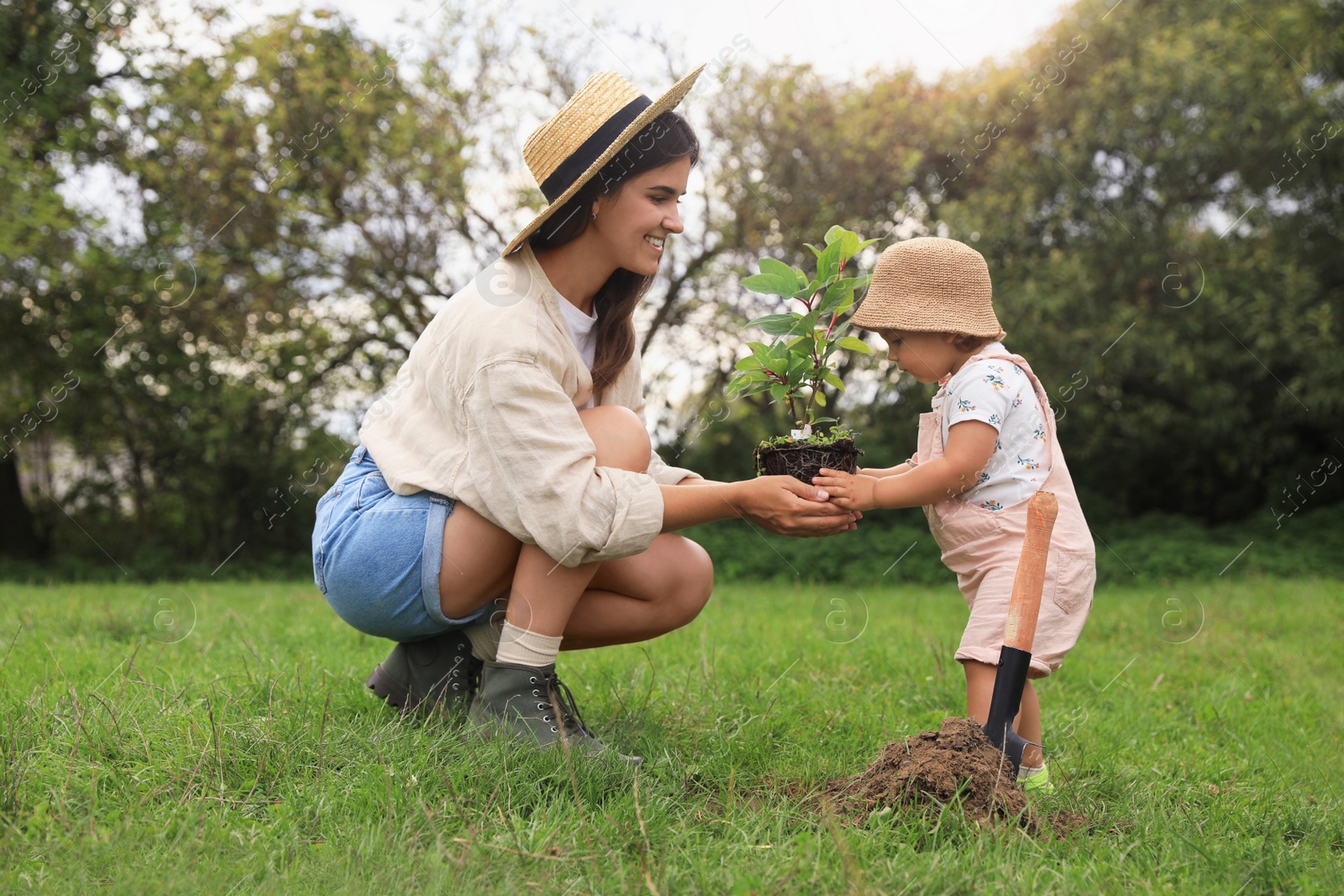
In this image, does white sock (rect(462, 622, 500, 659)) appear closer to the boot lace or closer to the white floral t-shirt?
the boot lace

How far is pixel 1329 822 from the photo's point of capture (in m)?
2.28

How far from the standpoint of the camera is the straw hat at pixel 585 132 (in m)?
2.52

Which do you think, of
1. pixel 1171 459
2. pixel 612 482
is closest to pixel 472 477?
pixel 612 482

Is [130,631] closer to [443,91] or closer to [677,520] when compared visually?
[677,520]

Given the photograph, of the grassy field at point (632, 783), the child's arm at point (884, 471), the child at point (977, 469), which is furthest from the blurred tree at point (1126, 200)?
the child at point (977, 469)

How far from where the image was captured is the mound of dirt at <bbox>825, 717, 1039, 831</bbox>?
6.85 ft

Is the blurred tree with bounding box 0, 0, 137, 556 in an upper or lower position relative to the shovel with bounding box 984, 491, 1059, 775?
upper

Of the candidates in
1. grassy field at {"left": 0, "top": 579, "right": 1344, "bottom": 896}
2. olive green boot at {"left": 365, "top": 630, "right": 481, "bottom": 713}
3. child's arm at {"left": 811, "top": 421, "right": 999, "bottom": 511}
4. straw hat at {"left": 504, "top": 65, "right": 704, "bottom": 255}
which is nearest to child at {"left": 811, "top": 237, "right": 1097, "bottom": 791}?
child's arm at {"left": 811, "top": 421, "right": 999, "bottom": 511}

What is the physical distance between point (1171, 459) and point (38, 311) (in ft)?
34.3

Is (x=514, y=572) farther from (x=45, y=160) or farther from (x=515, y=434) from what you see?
(x=45, y=160)

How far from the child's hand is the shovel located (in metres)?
0.38

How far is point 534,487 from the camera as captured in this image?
2340 mm

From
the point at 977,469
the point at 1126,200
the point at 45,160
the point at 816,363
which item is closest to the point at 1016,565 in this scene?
the point at 977,469

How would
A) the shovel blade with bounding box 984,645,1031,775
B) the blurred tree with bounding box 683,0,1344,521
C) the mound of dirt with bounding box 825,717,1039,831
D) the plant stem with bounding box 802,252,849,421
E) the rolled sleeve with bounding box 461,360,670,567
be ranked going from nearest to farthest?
the mound of dirt with bounding box 825,717,1039,831
the shovel blade with bounding box 984,645,1031,775
the rolled sleeve with bounding box 461,360,670,567
the plant stem with bounding box 802,252,849,421
the blurred tree with bounding box 683,0,1344,521
